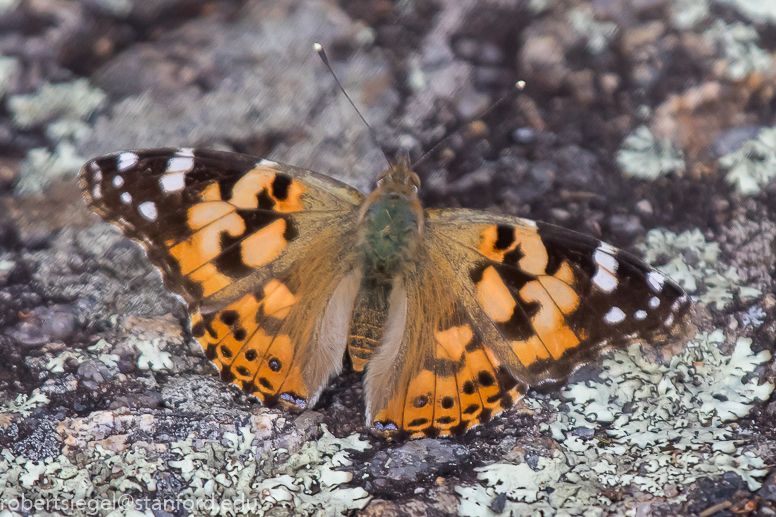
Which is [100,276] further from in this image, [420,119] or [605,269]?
[605,269]

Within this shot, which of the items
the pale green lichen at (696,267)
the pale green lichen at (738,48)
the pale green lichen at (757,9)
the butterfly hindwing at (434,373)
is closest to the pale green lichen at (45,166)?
the butterfly hindwing at (434,373)

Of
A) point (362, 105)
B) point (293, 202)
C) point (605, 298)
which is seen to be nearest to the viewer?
point (605, 298)

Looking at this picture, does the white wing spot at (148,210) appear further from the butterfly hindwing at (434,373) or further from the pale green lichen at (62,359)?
the butterfly hindwing at (434,373)

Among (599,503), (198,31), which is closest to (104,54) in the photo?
(198,31)

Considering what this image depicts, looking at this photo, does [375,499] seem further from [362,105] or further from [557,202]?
[362,105]

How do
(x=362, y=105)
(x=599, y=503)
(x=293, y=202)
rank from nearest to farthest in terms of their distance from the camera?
(x=599, y=503)
(x=293, y=202)
(x=362, y=105)

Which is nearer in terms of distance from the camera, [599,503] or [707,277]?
[599,503]

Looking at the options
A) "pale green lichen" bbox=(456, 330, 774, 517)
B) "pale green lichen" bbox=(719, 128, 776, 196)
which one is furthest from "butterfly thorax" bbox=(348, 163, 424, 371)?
"pale green lichen" bbox=(719, 128, 776, 196)
